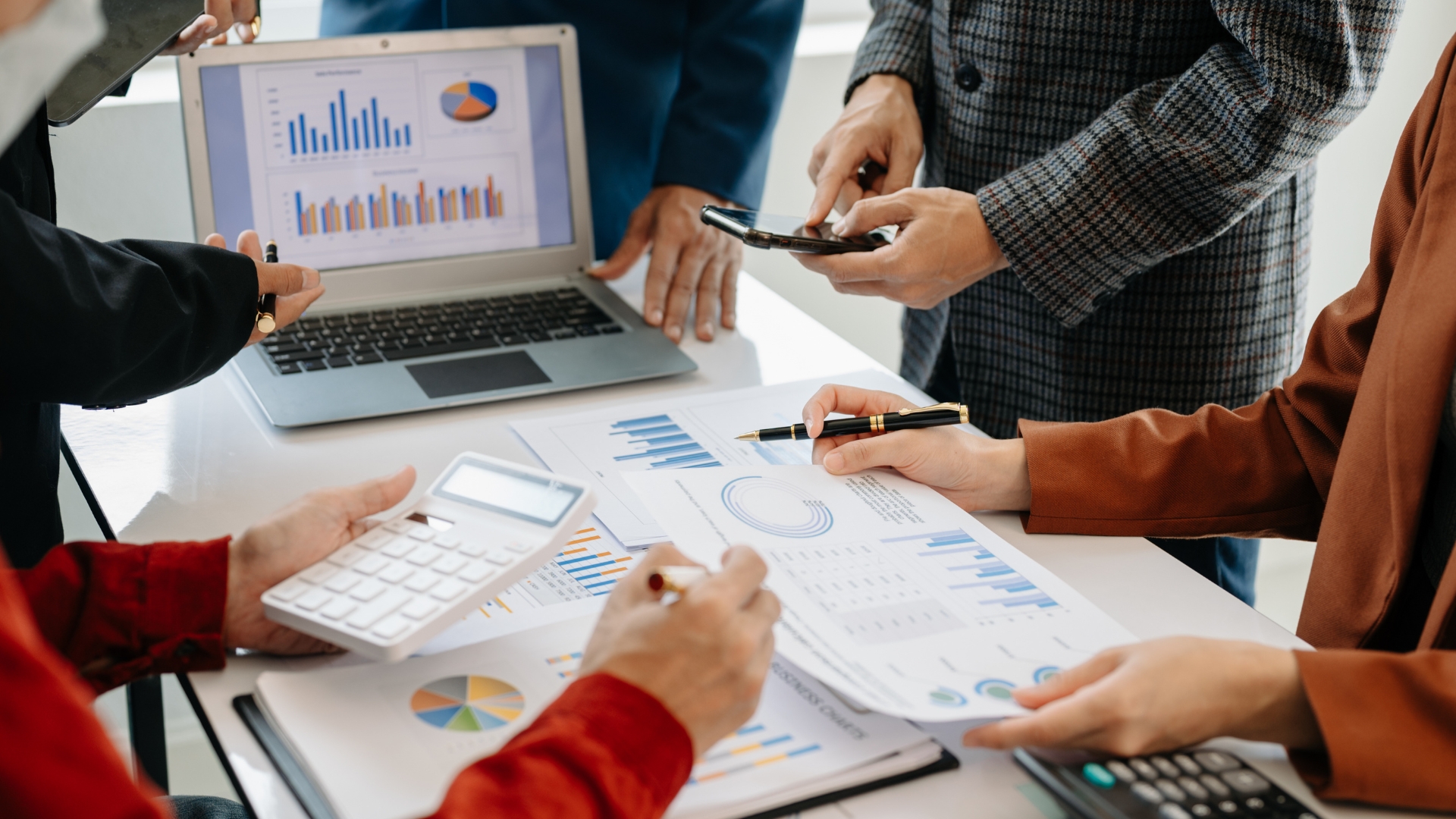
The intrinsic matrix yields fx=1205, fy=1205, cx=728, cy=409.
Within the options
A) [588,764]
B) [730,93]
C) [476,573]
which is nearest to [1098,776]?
[588,764]

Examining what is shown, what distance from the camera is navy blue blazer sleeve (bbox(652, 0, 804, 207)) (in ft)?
5.40

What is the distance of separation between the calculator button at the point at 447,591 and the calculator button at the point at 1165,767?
43 cm

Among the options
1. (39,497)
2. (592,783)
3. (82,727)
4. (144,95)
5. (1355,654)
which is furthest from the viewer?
(144,95)

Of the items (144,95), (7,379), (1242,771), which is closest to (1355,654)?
(1242,771)

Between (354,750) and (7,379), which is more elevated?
(7,379)

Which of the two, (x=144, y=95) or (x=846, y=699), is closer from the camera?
(x=846, y=699)

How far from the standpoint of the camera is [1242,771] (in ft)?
2.25

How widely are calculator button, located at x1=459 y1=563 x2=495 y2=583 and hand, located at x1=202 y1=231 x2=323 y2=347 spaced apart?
40 centimetres

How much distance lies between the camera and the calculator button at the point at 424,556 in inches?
31.8

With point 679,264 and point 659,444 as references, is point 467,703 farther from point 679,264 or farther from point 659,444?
point 679,264

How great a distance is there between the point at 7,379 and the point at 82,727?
0.50 m

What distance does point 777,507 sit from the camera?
95cm

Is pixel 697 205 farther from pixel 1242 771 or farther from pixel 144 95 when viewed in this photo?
pixel 1242 771

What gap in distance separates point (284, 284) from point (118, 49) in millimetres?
262
